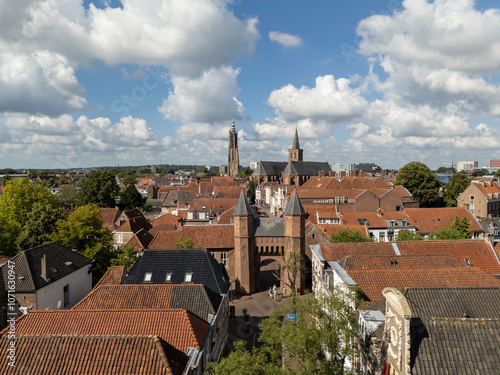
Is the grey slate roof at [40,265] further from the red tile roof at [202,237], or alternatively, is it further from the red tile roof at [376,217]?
the red tile roof at [376,217]

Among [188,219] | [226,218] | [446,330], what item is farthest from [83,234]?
[446,330]

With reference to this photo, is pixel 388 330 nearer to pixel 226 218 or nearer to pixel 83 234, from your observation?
pixel 83 234

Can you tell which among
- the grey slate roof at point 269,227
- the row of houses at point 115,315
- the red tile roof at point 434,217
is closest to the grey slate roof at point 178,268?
the row of houses at point 115,315

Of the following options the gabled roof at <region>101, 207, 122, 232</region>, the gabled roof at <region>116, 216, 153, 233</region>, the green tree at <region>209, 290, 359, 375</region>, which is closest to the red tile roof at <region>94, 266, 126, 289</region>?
the green tree at <region>209, 290, 359, 375</region>

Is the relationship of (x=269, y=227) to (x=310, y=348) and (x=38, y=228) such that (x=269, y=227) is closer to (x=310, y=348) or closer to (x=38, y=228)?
(x=38, y=228)

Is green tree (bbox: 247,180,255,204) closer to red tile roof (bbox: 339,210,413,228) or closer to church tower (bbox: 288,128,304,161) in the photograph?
church tower (bbox: 288,128,304,161)

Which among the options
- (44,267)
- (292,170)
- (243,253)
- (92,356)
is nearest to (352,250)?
(243,253)
